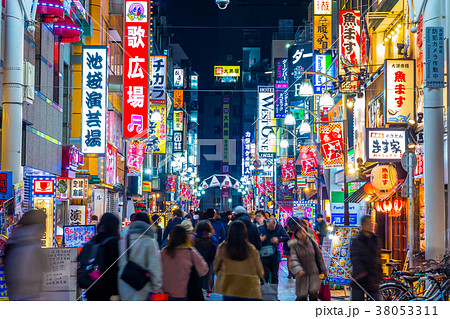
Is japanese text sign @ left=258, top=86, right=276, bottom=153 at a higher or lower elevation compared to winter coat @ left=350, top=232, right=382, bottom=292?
higher

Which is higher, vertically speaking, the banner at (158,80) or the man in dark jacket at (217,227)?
the banner at (158,80)

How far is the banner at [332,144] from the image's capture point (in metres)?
27.6

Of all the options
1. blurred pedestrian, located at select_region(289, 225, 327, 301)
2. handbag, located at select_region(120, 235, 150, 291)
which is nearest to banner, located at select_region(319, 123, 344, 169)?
blurred pedestrian, located at select_region(289, 225, 327, 301)

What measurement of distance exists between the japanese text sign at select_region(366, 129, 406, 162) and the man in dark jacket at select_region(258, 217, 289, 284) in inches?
247

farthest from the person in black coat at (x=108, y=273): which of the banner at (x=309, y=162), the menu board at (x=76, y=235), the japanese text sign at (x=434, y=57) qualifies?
the banner at (x=309, y=162)

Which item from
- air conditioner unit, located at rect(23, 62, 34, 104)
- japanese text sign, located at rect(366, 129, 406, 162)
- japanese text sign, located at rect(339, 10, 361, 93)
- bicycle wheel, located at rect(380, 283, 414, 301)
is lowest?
bicycle wheel, located at rect(380, 283, 414, 301)

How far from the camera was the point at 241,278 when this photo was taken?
827 centimetres

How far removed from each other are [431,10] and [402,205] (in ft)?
28.6

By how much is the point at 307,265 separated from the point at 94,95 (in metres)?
16.3

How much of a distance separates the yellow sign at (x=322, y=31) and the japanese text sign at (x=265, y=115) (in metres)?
21.4

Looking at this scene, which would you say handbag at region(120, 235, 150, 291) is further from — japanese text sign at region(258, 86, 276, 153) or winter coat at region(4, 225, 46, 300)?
japanese text sign at region(258, 86, 276, 153)

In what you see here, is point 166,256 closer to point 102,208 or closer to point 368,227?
point 368,227

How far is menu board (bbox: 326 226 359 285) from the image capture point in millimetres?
15125

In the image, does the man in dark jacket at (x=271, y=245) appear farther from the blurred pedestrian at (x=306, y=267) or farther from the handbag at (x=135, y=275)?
the handbag at (x=135, y=275)
